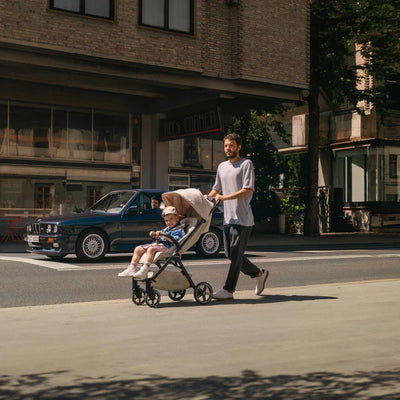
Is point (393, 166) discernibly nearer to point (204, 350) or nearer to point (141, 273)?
point (141, 273)

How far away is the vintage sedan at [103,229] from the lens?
46.1ft

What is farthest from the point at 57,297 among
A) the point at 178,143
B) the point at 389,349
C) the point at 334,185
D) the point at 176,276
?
the point at 334,185

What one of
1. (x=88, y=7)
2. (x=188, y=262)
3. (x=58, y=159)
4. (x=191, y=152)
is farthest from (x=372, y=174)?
(x=188, y=262)

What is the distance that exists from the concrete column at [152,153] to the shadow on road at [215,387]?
71.7ft

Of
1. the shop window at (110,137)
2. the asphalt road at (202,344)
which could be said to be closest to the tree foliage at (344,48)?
the shop window at (110,137)

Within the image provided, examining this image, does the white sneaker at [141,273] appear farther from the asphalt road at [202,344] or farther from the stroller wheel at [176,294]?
the stroller wheel at [176,294]

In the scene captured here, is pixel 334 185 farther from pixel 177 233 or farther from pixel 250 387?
pixel 250 387

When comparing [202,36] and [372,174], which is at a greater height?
[202,36]

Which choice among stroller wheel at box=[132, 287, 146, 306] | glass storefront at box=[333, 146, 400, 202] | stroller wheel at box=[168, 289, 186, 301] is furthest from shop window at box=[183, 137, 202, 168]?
stroller wheel at box=[132, 287, 146, 306]

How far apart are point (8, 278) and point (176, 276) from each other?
12.9ft

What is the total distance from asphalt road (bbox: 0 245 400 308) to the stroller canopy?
1721 millimetres

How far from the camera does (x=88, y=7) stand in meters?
20.3

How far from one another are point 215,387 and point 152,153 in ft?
73.5

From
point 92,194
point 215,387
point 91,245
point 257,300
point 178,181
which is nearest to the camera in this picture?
point 215,387
